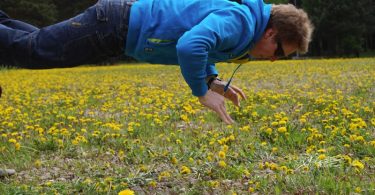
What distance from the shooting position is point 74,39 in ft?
10.6

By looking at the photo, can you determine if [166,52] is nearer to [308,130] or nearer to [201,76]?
[201,76]

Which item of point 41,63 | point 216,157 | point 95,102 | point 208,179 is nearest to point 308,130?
point 216,157

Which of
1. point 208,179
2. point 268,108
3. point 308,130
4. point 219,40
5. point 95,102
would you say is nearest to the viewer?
point 219,40

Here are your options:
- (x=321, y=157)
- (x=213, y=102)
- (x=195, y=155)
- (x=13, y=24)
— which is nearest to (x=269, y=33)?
(x=213, y=102)

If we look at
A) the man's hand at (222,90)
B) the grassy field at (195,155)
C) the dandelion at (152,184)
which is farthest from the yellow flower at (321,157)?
the dandelion at (152,184)

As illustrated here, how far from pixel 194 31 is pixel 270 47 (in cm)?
65

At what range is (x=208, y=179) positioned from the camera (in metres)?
3.56

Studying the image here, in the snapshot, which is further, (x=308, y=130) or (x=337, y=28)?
(x=337, y=28)

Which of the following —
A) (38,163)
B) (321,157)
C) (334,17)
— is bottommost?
(334,17)

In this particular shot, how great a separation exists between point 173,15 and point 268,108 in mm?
4079

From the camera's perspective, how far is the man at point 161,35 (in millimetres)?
2994

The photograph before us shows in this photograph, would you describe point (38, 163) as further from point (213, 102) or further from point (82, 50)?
point (213, 102)

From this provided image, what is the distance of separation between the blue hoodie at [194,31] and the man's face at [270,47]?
0.06 meters

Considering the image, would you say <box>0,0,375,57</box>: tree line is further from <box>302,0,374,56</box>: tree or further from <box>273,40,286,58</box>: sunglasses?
<box>273,40,286,58</box>: sunglasses
